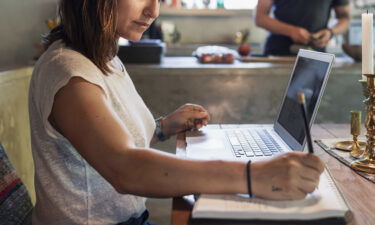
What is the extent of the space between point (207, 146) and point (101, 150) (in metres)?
0.48

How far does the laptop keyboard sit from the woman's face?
0.38 meters

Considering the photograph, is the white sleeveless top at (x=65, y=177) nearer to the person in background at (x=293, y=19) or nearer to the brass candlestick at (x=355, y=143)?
the brass candlestick at (x=355, y=143)

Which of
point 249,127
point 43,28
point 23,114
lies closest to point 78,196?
point 249,127

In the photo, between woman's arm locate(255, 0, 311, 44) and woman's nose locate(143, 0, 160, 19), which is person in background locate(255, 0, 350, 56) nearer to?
woman's arm locate(255, 0, 311, 44)

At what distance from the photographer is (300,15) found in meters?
2.79

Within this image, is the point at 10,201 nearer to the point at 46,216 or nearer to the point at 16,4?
the point at 46,216

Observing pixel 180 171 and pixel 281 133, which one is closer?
pixel 180 171

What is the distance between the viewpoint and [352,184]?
36.7 inches

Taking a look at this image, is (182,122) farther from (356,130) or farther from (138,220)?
(356,130)

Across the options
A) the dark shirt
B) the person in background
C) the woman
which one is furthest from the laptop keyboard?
the dark shirt

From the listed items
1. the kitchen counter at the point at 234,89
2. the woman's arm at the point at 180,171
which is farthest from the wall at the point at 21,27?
the woman's arm at the point at 180,171

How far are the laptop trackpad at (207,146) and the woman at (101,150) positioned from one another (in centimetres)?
15

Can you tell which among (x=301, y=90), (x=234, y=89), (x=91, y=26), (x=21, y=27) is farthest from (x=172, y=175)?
(x=21, y=27)

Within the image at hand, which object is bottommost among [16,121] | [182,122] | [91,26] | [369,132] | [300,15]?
[16,121]
